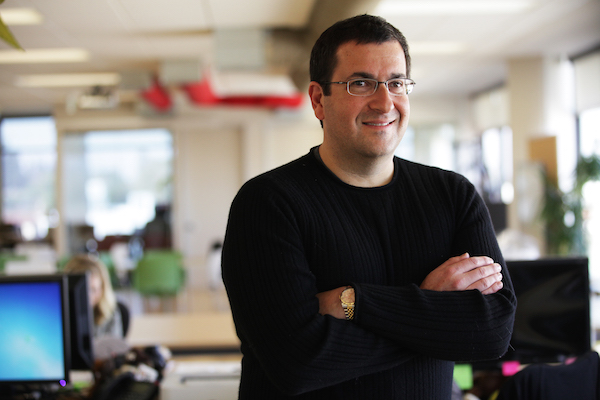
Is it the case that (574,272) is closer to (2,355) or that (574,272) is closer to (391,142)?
(391,142)

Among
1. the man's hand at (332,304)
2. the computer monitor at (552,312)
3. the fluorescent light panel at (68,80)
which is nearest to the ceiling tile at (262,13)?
the fluorescent light panel at (68,80)

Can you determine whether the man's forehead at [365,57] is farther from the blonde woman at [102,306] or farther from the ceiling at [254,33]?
the ceiling at [254,33]

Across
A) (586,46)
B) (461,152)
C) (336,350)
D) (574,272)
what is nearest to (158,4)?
(574,272)

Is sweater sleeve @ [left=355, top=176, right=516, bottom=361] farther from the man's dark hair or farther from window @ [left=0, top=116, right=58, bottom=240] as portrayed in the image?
window @ [left=0, top=116, right=58, bottom=240]

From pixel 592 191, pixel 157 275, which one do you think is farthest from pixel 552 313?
pixel 157 275

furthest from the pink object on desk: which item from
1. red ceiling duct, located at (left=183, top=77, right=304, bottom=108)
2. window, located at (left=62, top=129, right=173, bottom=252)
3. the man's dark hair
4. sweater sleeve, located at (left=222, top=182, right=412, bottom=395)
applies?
window, located at (left=62, top=129, right=173, bottom=252)

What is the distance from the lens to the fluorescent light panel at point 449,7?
15.3 feet

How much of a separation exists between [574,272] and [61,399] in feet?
6.54

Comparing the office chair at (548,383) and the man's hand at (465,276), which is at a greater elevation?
the man's hand at (465,276)

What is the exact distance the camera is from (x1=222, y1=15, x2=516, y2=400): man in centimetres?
111

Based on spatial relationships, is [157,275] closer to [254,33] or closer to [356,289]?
[254,33]

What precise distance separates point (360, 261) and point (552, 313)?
1.14 metres

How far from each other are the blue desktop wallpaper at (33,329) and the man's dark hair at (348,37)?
4.19ft

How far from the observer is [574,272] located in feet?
6.54
